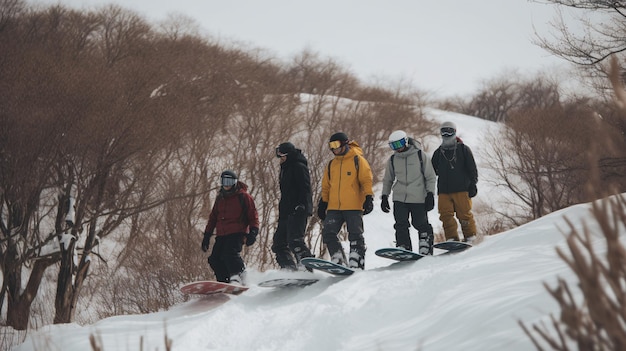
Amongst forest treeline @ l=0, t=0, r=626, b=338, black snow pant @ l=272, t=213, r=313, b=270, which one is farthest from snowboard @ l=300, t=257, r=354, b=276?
forest treeline @ l=0, t=0, r=626, b=338

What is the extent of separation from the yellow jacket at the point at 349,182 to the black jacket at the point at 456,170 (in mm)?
1177

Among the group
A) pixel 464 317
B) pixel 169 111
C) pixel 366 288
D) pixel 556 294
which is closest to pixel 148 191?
pixel 169 111

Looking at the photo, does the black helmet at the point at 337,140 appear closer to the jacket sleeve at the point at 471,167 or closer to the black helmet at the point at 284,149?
the black helmet at the point at 284,149

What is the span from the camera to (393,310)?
4.83m

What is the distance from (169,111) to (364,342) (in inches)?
832

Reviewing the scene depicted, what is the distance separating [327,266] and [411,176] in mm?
1814

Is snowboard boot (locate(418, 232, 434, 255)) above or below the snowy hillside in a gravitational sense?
above

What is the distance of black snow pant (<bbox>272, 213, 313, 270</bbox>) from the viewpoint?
740 cm

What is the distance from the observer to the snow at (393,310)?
3.60 metres

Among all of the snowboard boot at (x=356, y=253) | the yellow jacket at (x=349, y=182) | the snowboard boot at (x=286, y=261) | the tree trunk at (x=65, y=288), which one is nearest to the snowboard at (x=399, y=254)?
the snowboard boot at (x=356, y=253)

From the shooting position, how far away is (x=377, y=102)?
3741 centimetres

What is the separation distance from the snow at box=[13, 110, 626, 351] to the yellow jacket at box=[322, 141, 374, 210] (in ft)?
3.04

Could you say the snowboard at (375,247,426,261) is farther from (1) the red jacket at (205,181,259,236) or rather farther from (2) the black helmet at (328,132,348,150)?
(1) the red jacket at (205,181,259,236)

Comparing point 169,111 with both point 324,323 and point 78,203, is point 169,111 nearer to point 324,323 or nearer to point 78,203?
point 78,203
